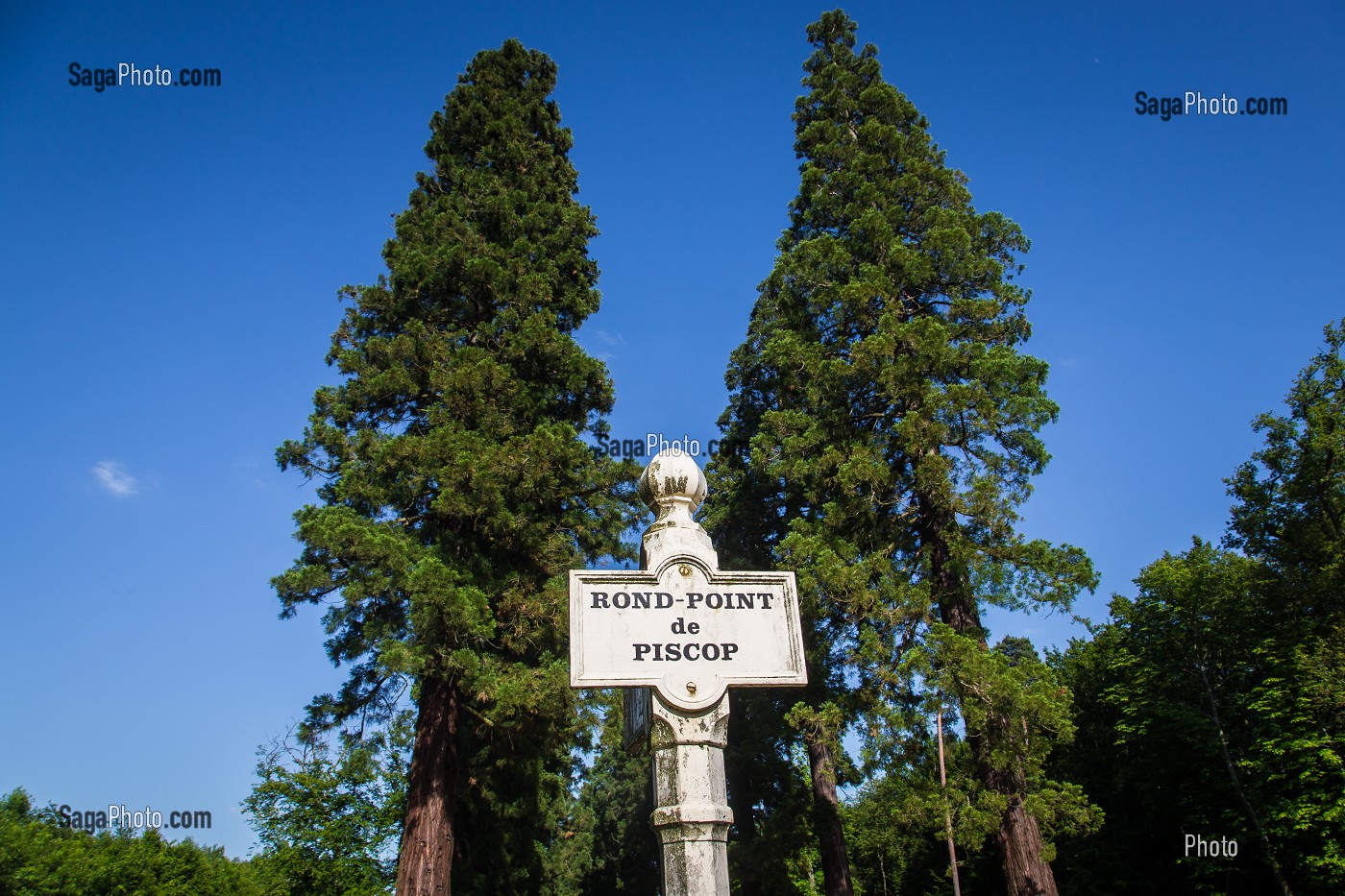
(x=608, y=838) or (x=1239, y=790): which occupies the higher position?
(x=1239, y=790)

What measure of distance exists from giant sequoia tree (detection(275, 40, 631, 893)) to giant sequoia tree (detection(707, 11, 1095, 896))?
382cm

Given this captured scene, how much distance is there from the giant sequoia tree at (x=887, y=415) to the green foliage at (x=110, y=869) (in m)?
21.8

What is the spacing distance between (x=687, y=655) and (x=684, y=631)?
3.8 inches

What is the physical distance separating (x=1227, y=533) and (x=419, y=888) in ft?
69.8

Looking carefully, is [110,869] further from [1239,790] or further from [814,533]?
[1239,790]

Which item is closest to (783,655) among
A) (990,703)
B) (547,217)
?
(990,703)

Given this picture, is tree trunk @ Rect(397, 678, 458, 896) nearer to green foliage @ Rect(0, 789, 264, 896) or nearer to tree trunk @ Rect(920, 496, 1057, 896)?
tree trunk @ Rect(920, 496, 1057, 896)

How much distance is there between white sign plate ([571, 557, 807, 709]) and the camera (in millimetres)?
3129

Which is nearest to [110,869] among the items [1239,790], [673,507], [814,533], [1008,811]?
[814,533]

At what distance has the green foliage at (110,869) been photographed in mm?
25859

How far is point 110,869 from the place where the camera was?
1028 inches

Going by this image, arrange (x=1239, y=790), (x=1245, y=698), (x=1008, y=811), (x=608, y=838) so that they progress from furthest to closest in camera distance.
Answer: (x=608, y=838)
(x=1245, y=698)
(x=1239, y=790)
(x=1008, y=811)

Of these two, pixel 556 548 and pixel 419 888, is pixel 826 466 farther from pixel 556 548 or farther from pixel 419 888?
pixel 419 888

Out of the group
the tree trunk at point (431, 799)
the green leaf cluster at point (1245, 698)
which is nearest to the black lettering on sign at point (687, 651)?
the tree trunk at point (431, 799)
